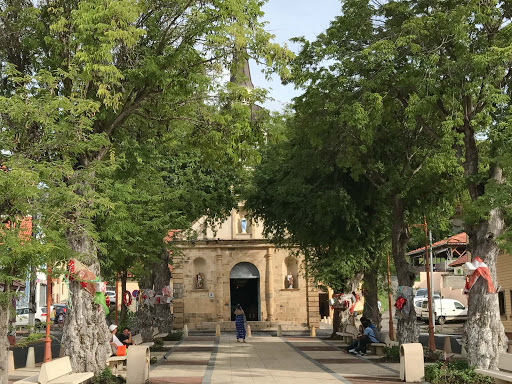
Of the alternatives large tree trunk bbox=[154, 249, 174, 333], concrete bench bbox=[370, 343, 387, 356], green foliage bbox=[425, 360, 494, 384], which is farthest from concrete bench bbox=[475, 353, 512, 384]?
large tree trunk bbox=[154, 249, 174, 333]

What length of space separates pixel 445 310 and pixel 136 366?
38.3 metres

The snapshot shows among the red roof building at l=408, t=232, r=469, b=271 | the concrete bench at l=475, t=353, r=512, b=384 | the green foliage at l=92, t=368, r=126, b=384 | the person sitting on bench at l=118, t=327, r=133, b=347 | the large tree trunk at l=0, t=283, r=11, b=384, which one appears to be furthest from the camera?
the red roof building at l=408, t=232, r=469, b=271

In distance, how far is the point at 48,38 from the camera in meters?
16.4

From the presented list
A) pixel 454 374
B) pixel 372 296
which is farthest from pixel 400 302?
pixel 372 296

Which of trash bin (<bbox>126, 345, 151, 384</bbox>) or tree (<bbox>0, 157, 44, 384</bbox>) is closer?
tree (<bbox>0, 157, 44, 384</bbox>)

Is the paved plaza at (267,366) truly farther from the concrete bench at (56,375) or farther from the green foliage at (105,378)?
the concrete bench at (56,375)

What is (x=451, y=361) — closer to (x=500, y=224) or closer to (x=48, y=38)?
(x=500, y=224)

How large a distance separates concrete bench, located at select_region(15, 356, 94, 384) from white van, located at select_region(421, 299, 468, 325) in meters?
39.2

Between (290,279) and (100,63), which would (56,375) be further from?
(290,279)

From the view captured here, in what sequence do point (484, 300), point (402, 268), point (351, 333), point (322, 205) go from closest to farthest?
point (484, 300)
point (402, 268)
point (322, 205)
point (351, 333)

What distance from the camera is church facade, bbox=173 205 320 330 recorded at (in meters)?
51.5

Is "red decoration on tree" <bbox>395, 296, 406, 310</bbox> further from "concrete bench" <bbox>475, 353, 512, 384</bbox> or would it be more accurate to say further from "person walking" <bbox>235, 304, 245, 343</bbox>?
"person walking" <bbox>235, 304, 245, 343</bbox>

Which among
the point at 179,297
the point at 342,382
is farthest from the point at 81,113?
the point at 179,297

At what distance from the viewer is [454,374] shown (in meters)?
16.3
